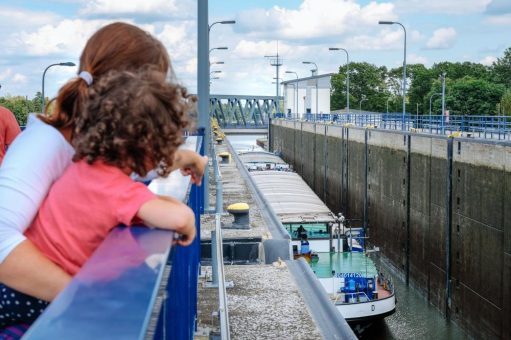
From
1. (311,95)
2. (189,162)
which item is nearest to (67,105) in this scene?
(189,162)

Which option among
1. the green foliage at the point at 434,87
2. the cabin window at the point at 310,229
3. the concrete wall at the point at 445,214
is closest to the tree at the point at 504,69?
the green foliage at the point at 434,87

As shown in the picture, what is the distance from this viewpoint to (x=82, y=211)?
74.3 inches

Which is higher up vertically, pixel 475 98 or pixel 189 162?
pixel 475 98

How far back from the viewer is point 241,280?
8.23m

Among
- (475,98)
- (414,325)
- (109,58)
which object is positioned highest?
(475,98)

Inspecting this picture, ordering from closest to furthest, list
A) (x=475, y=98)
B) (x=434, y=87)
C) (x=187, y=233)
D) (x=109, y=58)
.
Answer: (x=187, y=233) → (x=109, y=58) → (x=475, y=98) → (x=434, y=87)

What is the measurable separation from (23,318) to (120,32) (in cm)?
79

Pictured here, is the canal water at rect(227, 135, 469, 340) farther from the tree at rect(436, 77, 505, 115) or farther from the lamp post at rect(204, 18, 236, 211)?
the tree at rect(436, 77, 505, 115)

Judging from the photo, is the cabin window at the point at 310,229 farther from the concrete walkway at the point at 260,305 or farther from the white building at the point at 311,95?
the white building at the point at 311,95

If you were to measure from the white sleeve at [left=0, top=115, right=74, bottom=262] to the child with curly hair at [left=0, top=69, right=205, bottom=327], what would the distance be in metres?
0.04

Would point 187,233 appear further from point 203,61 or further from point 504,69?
point 504,69

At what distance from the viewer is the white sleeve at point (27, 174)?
73.7 inches

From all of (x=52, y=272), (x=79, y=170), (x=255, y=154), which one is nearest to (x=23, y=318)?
(x=52, y=272)

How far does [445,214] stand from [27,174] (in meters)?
21.8
